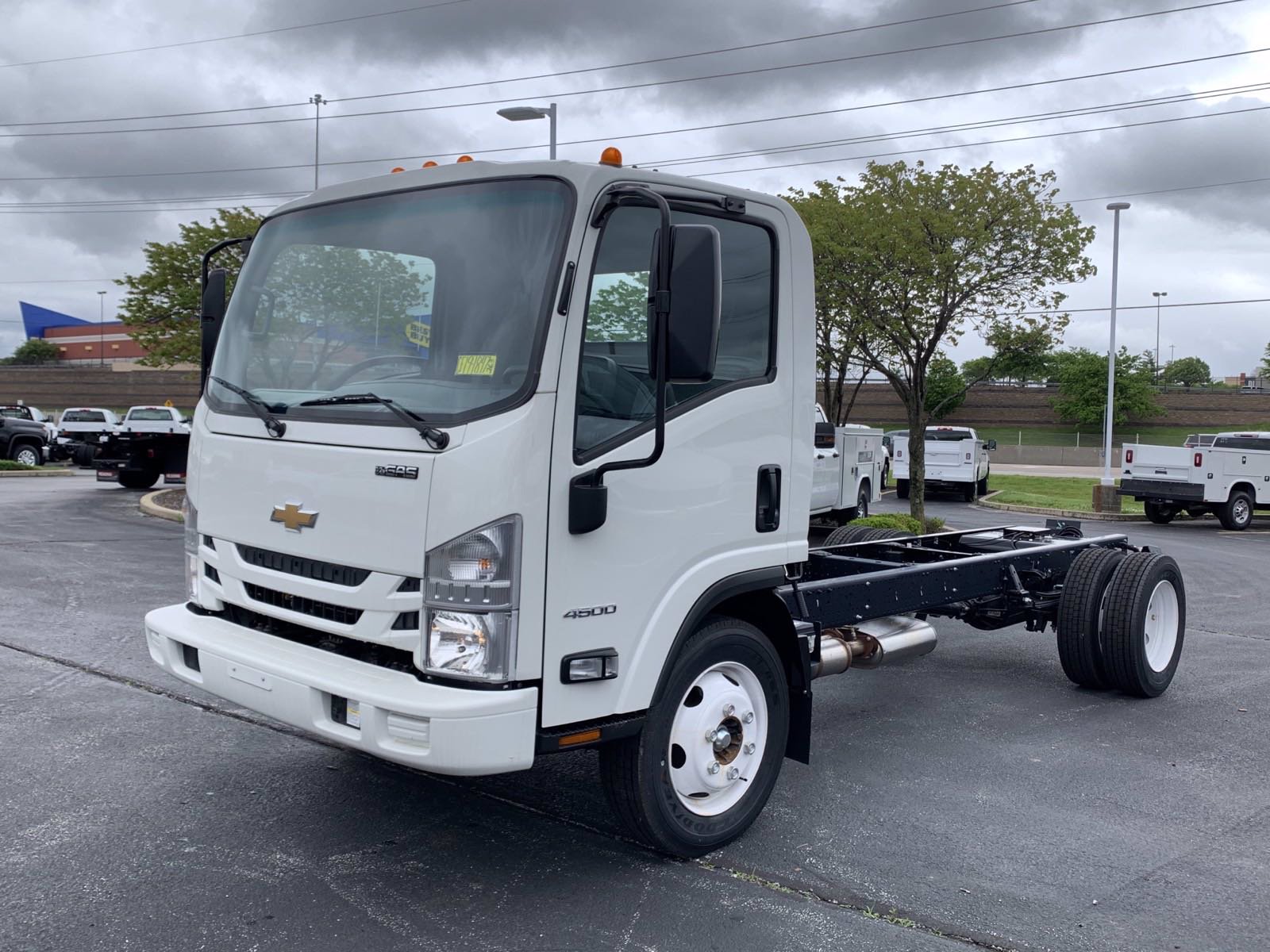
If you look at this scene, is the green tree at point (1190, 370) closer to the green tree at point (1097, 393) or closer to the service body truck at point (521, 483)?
the green tree at point (1097, 393)

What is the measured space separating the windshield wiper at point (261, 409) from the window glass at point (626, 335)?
1137 mm

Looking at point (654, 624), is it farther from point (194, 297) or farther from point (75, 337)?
point (75, 337)

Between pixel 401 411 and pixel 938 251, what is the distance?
48.1ft

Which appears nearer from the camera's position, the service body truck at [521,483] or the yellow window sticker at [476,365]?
the service body truck at [521,483]

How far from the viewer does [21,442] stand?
1223 inches

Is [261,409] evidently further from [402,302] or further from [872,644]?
[872,644]

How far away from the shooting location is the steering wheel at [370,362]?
13.3 ft

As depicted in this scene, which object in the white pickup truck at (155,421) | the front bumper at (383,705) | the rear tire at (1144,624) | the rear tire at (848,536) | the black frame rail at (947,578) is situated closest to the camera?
the front bumper at (383,705)

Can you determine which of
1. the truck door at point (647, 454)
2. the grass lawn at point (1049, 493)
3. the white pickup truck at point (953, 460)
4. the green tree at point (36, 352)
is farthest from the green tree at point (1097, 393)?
the green tree at point (36, 352)

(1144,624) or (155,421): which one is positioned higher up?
(155,421)

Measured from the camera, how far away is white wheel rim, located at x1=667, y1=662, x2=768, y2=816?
4352 millimetres

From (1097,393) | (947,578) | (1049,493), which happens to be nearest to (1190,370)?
(1097,393)

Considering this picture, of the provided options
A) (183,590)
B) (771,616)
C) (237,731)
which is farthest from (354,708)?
(183,590)

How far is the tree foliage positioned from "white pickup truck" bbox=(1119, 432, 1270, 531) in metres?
17.9
